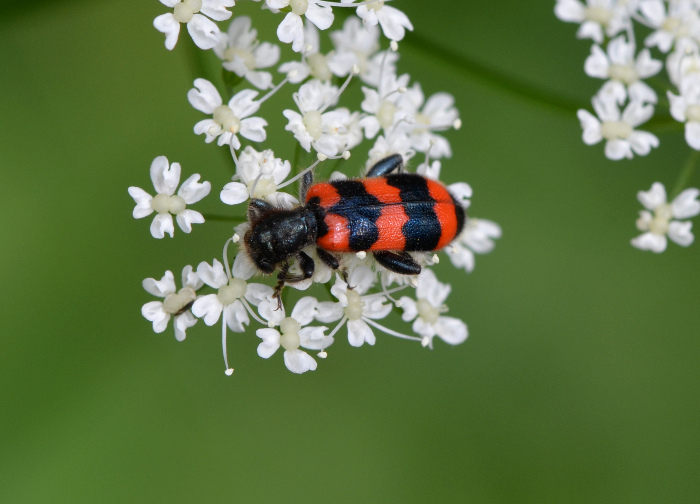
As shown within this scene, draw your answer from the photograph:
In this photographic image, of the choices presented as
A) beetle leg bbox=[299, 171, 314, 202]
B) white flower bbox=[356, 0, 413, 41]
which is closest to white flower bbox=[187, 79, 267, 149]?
beetle leg bbox=[299, 171, 314, 202]

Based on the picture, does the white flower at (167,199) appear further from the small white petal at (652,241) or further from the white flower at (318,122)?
the small white petal at (652,241)

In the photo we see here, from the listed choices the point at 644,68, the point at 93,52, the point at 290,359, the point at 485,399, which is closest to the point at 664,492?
the point at 485,399

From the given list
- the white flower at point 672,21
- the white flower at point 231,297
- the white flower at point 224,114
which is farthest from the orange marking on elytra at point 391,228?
the white flower at point 672,21

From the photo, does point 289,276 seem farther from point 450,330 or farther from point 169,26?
point 169,26

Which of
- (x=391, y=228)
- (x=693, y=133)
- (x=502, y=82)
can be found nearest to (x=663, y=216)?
(x=693, y=133)

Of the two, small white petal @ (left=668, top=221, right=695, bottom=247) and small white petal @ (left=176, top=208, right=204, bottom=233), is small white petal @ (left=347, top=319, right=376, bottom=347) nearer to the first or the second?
small white petal @ (left=176, top=208, right=204, bottom=233)

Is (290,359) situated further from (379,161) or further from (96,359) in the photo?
(96,359)
